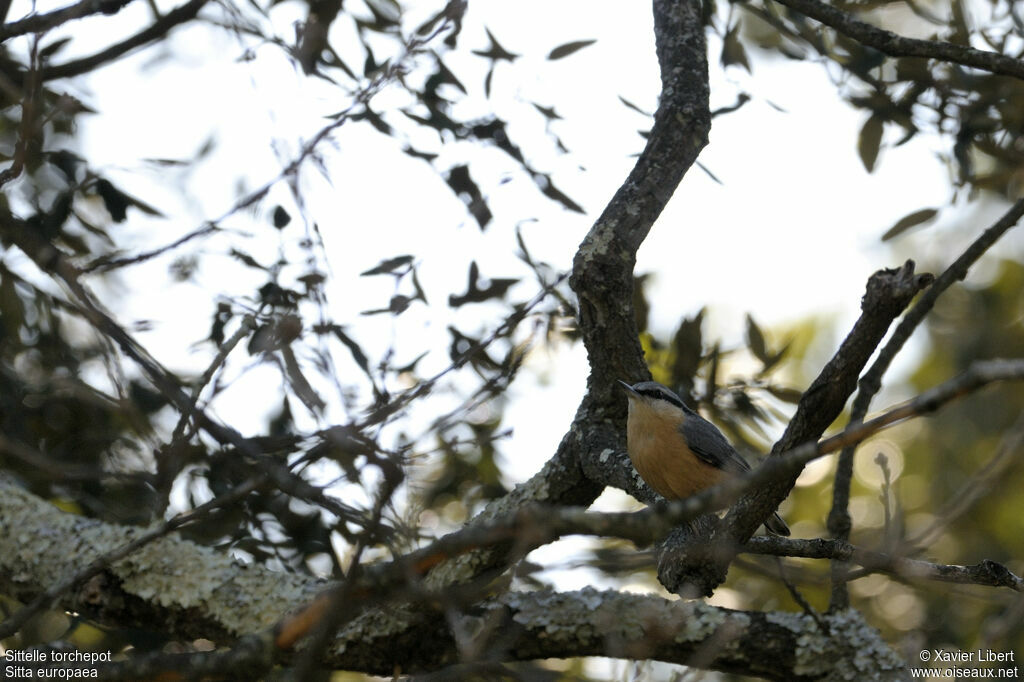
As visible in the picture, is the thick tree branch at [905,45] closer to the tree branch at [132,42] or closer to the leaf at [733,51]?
the leaf at [733,51]

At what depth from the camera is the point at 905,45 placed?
3.00 meters

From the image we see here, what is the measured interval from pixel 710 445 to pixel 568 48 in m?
1.72

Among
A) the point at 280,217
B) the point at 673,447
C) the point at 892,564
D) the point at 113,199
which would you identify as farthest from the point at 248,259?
the point at 892,564

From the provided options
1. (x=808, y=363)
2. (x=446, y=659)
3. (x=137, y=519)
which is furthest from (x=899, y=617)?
(x=137, y=519)

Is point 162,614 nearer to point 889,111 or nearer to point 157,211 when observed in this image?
point 157,211

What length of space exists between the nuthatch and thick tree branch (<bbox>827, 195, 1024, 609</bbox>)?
0.41 m

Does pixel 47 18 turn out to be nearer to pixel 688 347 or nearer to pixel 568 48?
pixel 568 48

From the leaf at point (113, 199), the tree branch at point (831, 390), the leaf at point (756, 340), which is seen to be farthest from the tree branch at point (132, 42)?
the tree branch at point (831, 390)

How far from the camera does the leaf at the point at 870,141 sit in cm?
357

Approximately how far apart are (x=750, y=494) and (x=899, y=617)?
486 centimetres

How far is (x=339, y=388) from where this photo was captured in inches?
70.5

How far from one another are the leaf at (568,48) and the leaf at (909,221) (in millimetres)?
1407

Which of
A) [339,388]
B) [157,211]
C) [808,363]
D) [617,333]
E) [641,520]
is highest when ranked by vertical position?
[808,363]

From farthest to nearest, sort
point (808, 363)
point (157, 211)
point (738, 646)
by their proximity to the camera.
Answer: point (808, 363) → point (157, 211) → point (738, 646)
